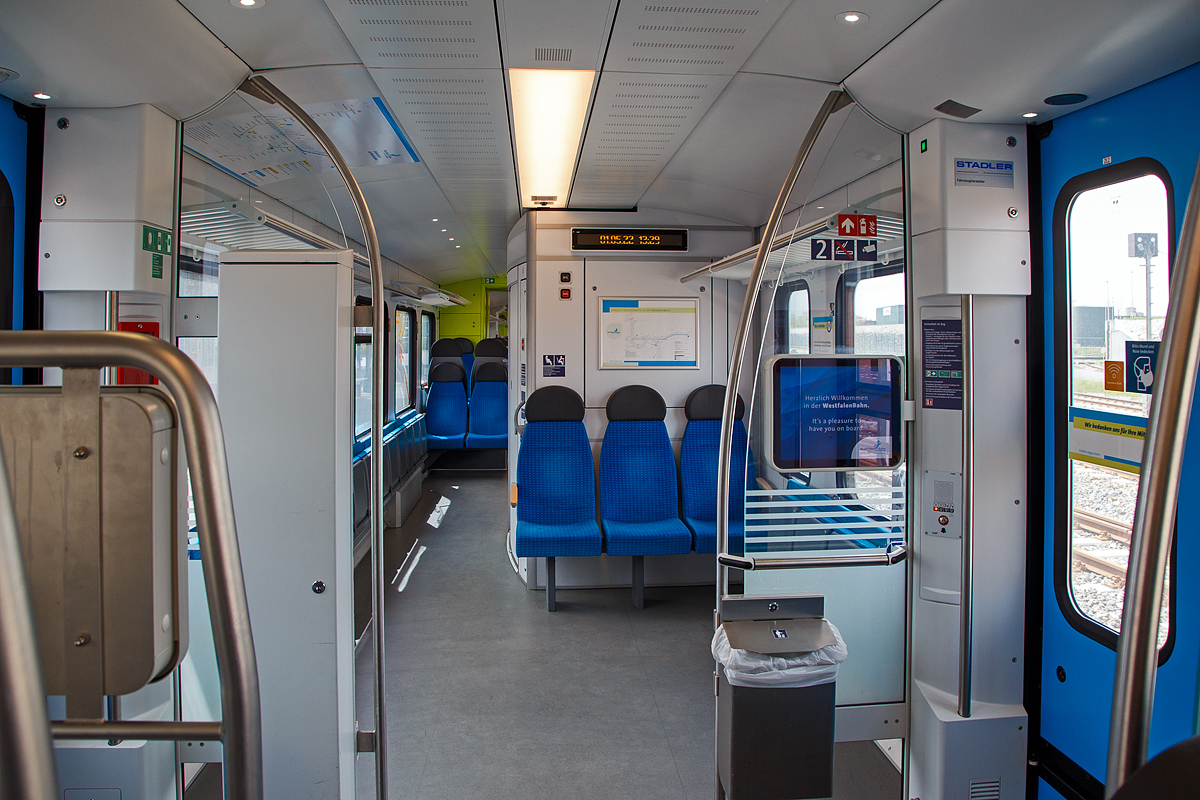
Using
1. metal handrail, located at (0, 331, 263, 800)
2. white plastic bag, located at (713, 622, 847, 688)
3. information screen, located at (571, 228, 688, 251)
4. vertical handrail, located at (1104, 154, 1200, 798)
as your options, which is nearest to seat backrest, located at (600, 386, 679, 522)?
information screen, located at (571, 228, 688, 251)

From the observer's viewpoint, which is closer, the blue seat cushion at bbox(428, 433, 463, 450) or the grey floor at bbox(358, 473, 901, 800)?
the grey floor at bbox(358, 473, 901, 800)

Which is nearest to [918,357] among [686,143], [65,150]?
[686,143]

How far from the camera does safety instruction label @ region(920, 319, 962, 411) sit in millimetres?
2641

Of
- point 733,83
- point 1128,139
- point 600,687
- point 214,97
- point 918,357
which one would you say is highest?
point 733,83

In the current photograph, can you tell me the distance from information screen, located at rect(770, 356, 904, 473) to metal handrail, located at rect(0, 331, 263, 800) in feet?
7.03

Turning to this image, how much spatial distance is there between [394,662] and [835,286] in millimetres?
3136

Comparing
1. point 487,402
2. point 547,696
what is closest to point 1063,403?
point 547,696

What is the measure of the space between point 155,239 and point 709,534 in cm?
362

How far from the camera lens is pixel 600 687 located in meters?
3.85

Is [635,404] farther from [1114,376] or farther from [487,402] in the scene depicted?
[487,402]

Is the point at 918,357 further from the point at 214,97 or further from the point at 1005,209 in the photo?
the point at 214,97

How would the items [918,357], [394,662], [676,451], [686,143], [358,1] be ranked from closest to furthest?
[358,1] < [918,357] < [686,143] < [394,662] < [676,451]

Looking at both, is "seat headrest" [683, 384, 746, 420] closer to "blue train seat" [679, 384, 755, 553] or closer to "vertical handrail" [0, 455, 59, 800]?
"blue train seat" [679, 384, 755, 553]

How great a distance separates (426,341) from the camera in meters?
11.8
